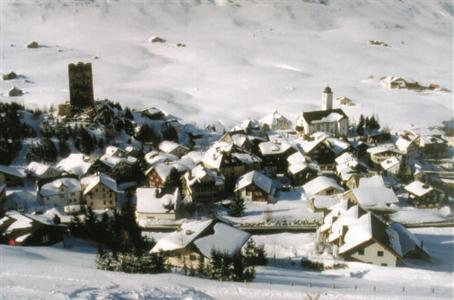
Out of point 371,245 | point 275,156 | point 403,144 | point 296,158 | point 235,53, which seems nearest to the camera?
point 371,245

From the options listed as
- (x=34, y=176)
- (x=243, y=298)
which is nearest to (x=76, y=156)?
(x=34, y=176)

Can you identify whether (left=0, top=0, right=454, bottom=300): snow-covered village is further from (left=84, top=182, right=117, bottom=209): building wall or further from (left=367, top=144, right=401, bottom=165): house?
(left=367, top=144, right=401, bottom=165): house

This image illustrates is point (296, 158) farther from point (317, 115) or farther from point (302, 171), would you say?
point (317, 115)

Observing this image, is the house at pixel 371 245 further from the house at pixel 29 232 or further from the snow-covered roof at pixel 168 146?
the snow-covered roof at pixel 168 146

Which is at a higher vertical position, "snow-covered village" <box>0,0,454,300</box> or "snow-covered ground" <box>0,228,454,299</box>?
"snow-covered village" <box>0,0,454,300</box>

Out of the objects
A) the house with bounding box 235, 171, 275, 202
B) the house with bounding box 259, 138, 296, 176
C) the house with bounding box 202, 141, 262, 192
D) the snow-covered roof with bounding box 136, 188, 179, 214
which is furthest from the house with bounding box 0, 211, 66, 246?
the house with bounding box 259, 138, 296, 176

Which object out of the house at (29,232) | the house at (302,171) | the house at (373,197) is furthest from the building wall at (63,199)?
the house at (373,197)

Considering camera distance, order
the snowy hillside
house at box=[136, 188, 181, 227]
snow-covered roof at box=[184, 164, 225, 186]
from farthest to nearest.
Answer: the snowy hillside
snow-covered roof at box=[184, 164, 225, 186]
house at box=[136, 188, 181, 227]

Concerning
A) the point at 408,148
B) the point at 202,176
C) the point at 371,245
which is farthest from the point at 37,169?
the point at 408,148
